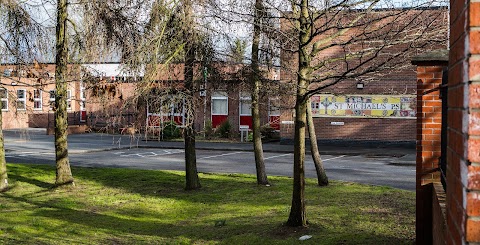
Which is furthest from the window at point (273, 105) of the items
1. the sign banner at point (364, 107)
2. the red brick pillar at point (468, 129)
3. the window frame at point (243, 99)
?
the sign banner at point (364, 107)

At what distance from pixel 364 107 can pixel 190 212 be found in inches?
757

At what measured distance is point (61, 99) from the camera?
1550cm

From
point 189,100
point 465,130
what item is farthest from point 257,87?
point 465,130

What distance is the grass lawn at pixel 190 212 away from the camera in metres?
9.27

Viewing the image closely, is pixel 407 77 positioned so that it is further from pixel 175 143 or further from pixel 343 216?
pixel 343 216

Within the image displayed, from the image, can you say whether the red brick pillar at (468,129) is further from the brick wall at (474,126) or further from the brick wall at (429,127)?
the brick wall at (429,127)

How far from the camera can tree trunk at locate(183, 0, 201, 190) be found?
42.9ft

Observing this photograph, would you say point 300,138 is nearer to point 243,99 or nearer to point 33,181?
point 243,99

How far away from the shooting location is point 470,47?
206cm

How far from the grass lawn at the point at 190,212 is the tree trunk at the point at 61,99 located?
1.76 ft

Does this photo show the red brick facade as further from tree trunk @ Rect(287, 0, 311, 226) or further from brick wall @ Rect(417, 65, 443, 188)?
tree trunk @ Rect(287, 0, 311, 226)

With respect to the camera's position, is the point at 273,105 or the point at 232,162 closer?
the point at 273,105

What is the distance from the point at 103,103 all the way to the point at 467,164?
39.6 feet

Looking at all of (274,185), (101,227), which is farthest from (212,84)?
(101,227)
